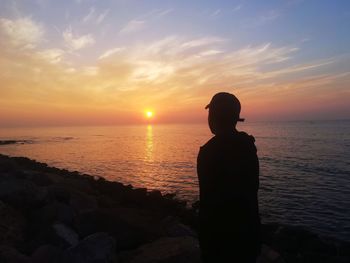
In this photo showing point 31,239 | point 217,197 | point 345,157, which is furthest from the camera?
point 345,157

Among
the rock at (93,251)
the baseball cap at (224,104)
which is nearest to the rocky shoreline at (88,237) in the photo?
the rock at (93,251)

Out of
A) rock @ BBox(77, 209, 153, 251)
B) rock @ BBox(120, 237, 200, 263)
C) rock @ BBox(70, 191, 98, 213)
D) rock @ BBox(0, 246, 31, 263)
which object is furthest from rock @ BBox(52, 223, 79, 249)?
rock @ BBox(70, 191, 98, 213)

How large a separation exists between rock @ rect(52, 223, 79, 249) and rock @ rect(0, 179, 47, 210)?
1.33 m

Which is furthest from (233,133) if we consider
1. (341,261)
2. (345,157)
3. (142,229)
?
(345,157)

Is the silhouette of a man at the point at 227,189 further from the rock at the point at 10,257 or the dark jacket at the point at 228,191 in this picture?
the rock at the point at 10,257

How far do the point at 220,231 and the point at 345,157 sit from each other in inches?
1619

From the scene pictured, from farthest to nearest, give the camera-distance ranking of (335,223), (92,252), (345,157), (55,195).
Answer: (345,157) → (335,223) → (55,195) → (92,252)

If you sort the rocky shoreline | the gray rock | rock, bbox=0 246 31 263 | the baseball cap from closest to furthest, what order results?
the baseball cap
rock, bbox=0 246 31 263
the rocky shoreline
the gray rock

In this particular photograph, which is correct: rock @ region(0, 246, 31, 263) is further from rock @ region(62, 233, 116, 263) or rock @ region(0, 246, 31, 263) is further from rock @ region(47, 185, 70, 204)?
rock @ region(47, 185, 70, 204)

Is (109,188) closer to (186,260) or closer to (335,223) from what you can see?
(335,223)

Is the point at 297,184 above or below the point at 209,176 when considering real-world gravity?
below

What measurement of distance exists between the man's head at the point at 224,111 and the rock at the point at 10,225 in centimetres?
590

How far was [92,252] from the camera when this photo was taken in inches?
244

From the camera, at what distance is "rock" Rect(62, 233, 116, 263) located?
235 inches
